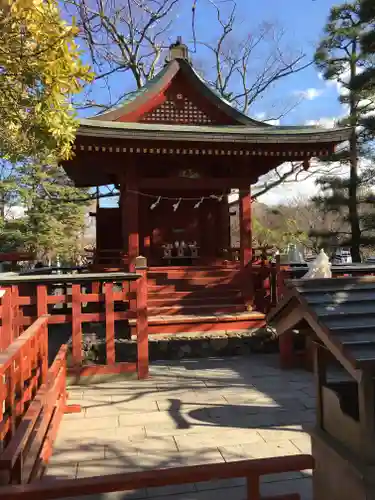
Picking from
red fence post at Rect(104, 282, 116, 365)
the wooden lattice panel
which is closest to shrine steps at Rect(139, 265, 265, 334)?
red fence post at Rect(104, 282, 116, 365)

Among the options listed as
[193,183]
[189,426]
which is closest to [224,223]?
[193,183]

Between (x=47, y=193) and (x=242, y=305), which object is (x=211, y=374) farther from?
(x=47, y=193)

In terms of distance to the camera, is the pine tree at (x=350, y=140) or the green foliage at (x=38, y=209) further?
the green foliage at (x=38, y=209)

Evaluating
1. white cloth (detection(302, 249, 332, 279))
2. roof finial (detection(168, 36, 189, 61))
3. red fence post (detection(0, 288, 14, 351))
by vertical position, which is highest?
roof finial (detection(168, 36, 189, 61))

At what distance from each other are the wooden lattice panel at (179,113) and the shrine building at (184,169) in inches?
1.0

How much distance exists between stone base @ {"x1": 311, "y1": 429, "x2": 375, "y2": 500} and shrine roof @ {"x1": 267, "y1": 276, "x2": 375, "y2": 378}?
18.0 inches

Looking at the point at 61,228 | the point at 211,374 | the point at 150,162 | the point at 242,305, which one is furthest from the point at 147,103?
the point at 61,228

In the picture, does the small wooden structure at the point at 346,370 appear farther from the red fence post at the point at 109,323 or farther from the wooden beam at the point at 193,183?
the wooden beam at the point at 193,183

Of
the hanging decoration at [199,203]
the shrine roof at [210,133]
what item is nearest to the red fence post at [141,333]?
the shrine roof at [210,133]

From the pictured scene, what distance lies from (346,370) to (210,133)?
7468mm

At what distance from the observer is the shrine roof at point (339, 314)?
1.79 meters

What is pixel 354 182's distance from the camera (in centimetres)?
1745

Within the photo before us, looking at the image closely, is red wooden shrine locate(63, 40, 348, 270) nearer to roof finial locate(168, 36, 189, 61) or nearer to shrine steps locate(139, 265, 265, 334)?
roof finial locate(168, 36, 189, 61)

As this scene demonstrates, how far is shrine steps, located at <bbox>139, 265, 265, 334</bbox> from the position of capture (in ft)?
27.2
